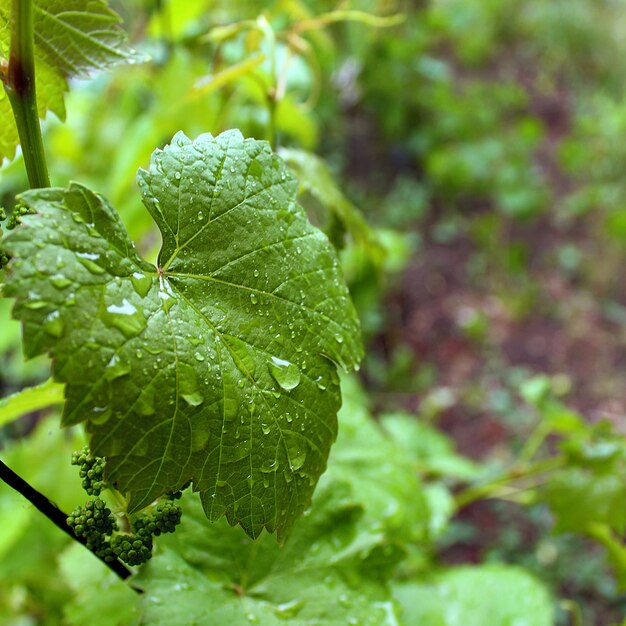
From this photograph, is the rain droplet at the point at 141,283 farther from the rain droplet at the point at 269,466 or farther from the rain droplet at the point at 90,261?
the rain droplet at the point at 269,466

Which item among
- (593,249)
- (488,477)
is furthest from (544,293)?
(488,477)

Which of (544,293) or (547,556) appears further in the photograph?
(544,293)

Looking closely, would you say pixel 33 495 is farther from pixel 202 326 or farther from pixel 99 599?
pixel 99 599

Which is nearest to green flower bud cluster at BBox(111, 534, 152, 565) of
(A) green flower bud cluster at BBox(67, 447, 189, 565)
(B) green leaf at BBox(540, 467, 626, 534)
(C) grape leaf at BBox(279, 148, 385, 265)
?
(A) green flower bud cluster at BBox(67, 447, 189, 565)

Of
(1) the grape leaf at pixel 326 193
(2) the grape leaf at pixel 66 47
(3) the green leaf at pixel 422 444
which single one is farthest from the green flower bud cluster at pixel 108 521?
(3) the green leaf at pixel 422 444

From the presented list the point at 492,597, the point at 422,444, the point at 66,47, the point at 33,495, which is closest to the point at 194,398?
the point at 33,495

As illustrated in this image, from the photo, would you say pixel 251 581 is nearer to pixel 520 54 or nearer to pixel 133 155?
pixel 133 155
